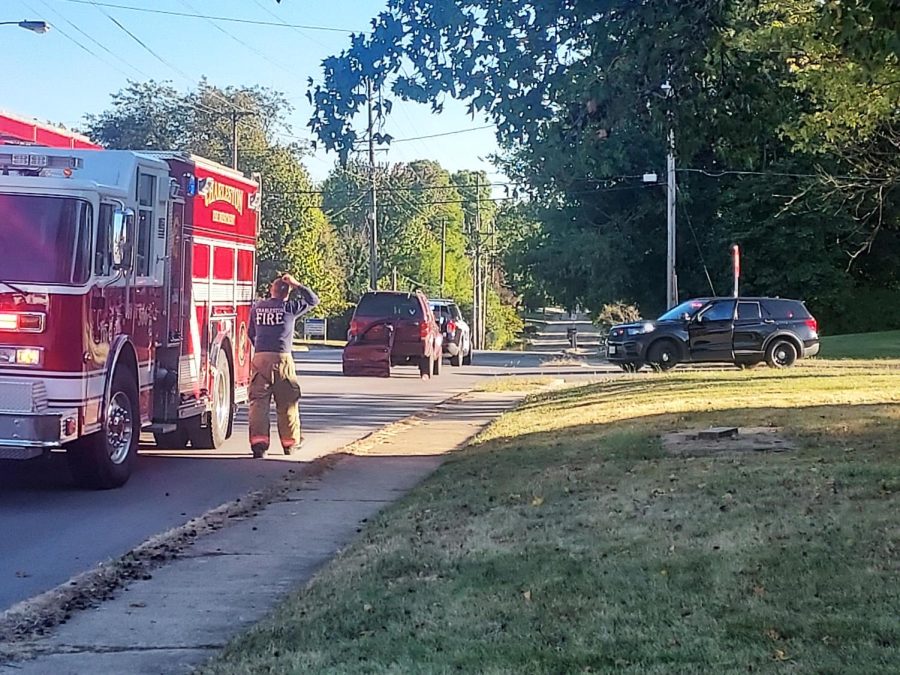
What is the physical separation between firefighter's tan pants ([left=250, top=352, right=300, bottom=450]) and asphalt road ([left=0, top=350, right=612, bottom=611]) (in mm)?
351

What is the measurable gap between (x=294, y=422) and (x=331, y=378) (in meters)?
14.3

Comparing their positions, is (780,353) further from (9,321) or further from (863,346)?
(9,321)

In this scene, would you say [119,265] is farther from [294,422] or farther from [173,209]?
[294,422]

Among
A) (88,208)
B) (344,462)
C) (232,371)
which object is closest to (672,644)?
(88,208)

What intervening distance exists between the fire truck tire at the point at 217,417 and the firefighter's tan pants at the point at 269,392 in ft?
2.51

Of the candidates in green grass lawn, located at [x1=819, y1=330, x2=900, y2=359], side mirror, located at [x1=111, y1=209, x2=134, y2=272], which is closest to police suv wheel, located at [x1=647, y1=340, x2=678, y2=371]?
green grass lawn, located at [x1=819, y1=330, x2=900, y2=359]

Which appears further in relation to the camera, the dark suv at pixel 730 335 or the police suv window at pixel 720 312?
the police suv window at pixel 720 312

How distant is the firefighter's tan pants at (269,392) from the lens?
13.7m

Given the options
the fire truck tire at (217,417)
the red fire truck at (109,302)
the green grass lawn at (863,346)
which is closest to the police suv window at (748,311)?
the green grass lawn at (863,346)

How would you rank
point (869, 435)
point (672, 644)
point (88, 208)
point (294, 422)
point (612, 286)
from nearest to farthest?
point (672, 644), point (88, 208), point (869, 435), point (294, 422), point (612, 286)

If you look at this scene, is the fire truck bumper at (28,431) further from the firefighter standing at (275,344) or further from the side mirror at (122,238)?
the firefighter standing at (275,344)

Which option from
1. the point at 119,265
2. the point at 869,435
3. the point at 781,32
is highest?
the point at 781,32

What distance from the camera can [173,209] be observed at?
42.3 ft

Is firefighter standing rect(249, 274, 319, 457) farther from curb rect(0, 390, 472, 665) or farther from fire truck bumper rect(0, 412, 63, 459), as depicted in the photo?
fire truck bumper rect(0, 412, 63, 459)
